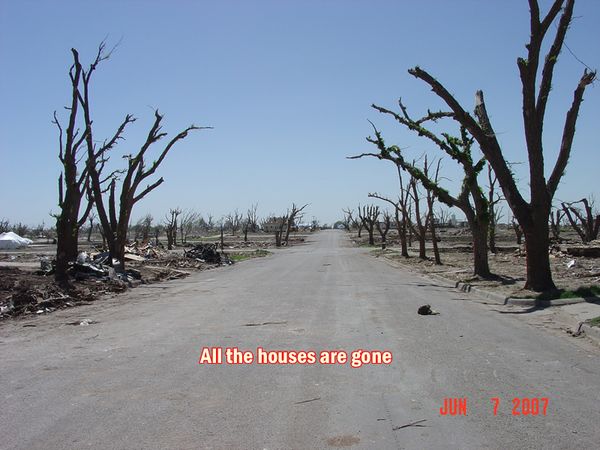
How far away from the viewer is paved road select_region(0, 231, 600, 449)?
4480mm

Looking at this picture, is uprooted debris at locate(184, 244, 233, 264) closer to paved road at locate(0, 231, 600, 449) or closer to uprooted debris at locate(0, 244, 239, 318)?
uprooted debris at locate(0, 244, 239, 318)

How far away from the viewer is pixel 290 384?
19.5 ft

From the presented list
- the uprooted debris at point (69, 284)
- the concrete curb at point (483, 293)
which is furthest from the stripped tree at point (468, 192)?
the uprooted debris at point (69, 284)

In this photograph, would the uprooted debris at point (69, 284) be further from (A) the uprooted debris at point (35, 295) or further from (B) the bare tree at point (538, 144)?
(B) the bare tree at point (538, 144)

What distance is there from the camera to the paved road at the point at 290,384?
4480 millimetres

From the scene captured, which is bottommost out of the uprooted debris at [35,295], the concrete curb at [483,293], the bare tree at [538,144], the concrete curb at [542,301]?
the concrete curb at [483,293]

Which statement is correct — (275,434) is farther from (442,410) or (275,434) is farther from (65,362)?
(65,362)

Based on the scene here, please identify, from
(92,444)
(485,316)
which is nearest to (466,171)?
(485,316)

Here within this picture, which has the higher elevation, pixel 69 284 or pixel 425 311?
pixel 69 284
